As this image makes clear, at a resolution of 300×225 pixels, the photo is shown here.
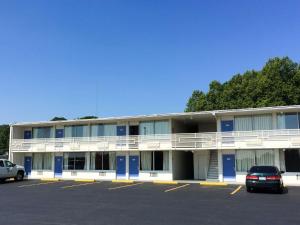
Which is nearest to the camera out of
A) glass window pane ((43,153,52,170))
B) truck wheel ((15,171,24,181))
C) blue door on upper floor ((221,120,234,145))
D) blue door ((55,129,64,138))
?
blue door on upper floor ((221,120,234,145))

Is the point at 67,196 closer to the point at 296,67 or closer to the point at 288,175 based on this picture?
the point at 288,175

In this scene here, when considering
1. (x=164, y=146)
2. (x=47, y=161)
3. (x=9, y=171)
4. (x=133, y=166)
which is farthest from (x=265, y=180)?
(x=47, y=161)

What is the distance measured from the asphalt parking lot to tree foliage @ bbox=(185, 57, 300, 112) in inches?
937

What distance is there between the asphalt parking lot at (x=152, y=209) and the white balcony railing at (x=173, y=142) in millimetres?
5748

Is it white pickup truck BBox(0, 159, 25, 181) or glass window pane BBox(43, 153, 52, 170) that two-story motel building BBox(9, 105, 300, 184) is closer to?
glass window pane BBox(43, 153, 52, 170)

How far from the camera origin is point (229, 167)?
2484 cm

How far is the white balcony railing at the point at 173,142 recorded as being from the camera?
22938mm

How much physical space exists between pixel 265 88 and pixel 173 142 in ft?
64.5

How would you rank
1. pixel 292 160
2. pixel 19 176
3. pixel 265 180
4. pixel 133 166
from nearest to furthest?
1. pixel 265 180
2. pixel 292 160
3. pixel 133 166
4. pixel 19 176

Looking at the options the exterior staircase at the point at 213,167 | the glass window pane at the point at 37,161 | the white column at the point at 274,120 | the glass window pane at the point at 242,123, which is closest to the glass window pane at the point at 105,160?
the glass window pane at the point at 37,161

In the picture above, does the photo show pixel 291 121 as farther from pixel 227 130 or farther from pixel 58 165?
pixel 58 165

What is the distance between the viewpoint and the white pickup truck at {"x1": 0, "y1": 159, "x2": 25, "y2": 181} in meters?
26.6

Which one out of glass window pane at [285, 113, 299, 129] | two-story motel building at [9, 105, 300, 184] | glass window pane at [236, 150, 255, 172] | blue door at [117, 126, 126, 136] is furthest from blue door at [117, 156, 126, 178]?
glass window pane at [285, 113, 299, 129]

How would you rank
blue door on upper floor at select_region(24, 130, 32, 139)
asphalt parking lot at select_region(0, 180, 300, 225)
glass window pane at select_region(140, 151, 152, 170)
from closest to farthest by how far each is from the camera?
asphalt parking lot at select_region(0, 180, 300, 225)
glass window pane at select_region(140, 151, 152, 170)
blue door on upper floor at select_region(24, 130, 32, 139)
